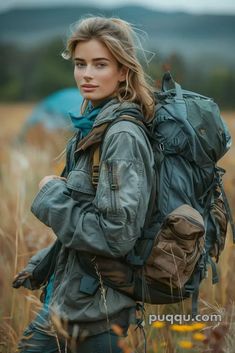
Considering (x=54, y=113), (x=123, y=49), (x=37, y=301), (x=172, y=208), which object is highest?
(x=123, y=49)

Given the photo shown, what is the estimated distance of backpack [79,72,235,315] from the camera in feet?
8.91

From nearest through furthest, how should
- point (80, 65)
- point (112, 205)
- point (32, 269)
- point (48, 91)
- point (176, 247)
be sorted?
point (112, 205) < point (176, 247) < point (80, 65) < point (32, 269) < point (48, 91)

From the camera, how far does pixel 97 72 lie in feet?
9.48

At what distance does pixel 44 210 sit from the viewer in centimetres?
273

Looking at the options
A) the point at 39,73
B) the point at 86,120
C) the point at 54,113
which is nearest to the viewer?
the point at 86,120

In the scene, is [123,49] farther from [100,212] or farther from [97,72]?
[100,212]

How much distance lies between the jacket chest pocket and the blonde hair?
0.34m

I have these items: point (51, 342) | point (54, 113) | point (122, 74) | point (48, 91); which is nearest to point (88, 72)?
point (122, 74)

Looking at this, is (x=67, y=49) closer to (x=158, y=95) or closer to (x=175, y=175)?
(x=158, y=95)

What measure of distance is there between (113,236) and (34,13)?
334 ft

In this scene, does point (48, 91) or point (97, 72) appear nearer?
point (97, 72)

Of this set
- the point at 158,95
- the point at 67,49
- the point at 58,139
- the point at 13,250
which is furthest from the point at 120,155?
the point at 58,139

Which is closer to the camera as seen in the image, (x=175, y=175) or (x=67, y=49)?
(x=175, y=175)

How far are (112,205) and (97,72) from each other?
2.00ft
